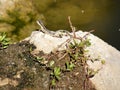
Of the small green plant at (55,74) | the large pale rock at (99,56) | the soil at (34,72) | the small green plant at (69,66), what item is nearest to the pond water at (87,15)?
the large pale rock at (99,56)

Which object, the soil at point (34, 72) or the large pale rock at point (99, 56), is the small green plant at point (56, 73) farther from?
the large pale rock at point (99, 56)

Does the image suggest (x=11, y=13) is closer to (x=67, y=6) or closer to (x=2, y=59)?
(x=67, y=6)

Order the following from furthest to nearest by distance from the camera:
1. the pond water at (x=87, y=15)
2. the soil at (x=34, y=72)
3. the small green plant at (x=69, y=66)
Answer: the pond water at (x=87, y=15), the small green plant at (x=69, y=66), the soil at (x=34, y=72)

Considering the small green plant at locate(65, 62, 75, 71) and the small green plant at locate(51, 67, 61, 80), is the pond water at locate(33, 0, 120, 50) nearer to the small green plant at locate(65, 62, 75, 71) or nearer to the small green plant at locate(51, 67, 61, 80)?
the small green plant at locate(65, 62, 75, 71)

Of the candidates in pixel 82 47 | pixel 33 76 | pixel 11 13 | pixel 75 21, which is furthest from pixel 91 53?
pixel 11 13

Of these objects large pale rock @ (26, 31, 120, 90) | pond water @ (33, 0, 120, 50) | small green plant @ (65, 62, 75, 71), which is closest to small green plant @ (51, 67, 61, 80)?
small green plant @ (65, 62, 75, 71)

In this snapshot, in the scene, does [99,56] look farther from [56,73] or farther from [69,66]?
[56,73]

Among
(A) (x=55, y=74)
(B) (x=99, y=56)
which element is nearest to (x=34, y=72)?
(A) (x=55, y=74)
